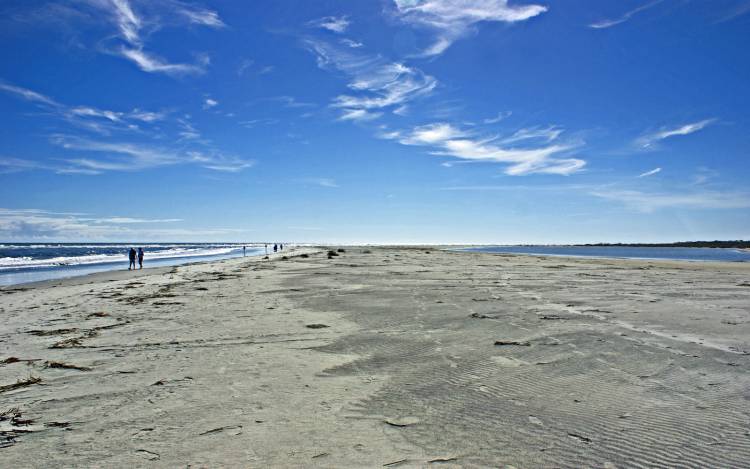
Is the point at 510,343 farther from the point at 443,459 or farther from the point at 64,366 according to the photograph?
the point at 64,366

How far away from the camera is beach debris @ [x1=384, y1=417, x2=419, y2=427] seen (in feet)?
13.7

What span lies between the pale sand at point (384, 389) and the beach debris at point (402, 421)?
2 centimetres

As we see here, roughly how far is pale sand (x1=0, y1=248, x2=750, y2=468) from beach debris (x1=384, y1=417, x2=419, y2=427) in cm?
2

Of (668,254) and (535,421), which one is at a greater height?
(668,254)

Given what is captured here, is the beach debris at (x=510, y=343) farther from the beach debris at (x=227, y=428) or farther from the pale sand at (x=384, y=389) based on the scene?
the beach debris at (x=227, y=428)

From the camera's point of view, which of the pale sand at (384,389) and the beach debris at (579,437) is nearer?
the pale sand at (384,389)

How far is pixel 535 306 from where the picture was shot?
1141 centimetres

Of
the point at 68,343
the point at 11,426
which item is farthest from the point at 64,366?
the point at 11,426

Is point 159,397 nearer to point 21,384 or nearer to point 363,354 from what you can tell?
point 21,384

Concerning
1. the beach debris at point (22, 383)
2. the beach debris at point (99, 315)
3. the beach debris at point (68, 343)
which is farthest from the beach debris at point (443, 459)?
the beach debris at point (99, 315)

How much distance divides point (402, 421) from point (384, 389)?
0.99 meters

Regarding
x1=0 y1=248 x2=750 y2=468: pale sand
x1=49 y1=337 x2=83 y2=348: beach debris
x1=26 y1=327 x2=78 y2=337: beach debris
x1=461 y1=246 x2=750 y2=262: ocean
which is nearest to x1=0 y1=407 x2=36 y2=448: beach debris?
x1=0 y1=248 x2=750 y2=468: pale sand

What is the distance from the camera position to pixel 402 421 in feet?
14.0

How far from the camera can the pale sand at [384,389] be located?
364 cm
